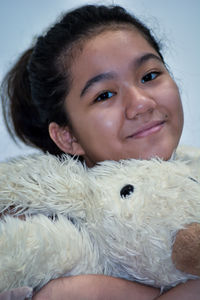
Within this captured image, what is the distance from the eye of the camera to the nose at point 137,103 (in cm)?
63

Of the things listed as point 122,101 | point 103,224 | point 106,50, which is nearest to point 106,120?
→ point 122,101

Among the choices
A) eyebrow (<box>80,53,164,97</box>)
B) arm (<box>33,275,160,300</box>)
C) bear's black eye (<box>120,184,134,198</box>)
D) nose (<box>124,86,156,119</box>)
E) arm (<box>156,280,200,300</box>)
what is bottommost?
arm (<box>156,280,200,300</box>)

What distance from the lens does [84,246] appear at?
0.46 metres

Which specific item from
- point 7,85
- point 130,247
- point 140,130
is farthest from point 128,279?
point 7,85

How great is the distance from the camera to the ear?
2.62ft

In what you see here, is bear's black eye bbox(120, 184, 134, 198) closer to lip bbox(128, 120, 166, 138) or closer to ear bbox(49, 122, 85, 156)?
lip bbox(128, 120, 166, 138)

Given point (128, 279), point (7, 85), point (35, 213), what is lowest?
point (128, 279)

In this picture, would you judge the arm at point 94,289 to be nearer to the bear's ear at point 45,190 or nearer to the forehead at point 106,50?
the bear's ear at point 45,190

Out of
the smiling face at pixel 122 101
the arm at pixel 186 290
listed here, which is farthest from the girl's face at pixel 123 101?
the arm at pixel 186 290

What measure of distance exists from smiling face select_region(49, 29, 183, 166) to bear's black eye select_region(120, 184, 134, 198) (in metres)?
0.16

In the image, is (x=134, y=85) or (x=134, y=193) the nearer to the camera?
(x=134, y=193)

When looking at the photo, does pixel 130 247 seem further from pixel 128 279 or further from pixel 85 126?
pixel 85 126

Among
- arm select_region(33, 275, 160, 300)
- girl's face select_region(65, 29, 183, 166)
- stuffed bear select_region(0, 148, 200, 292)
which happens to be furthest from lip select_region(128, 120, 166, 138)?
arm select_region(33, 275, 160, 300)

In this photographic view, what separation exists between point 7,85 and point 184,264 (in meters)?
0.79
